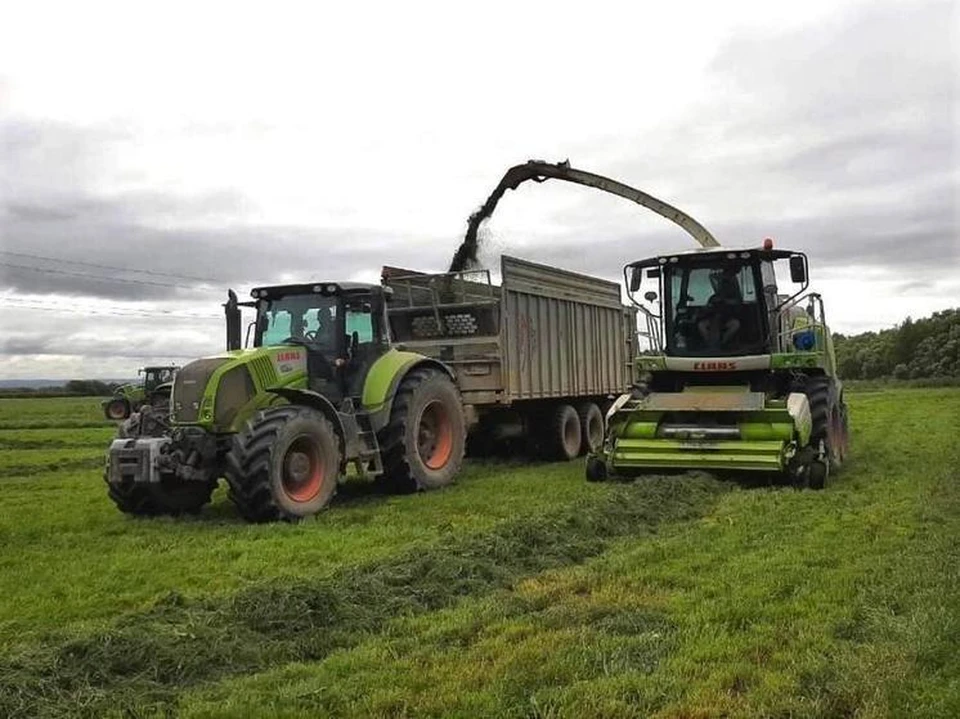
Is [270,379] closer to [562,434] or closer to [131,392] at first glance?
[562,434]

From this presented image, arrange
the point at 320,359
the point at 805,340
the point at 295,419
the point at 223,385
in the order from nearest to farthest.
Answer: the point at 295,419
the point at 223,385
the point at 320,359
the point at 805,340

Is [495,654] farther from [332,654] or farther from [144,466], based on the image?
[144,466]

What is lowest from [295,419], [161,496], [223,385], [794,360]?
[161,496]

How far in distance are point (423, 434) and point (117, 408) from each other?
19.0m

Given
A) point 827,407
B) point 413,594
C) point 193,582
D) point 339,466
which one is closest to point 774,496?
point 827,407

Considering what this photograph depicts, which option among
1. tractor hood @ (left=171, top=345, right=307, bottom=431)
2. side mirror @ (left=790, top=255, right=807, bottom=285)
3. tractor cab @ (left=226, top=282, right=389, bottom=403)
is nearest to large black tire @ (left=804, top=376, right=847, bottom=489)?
side mirror @ (left=790, top=255, right=807, bottom=285)

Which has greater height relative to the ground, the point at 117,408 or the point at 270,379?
the point at 270,379

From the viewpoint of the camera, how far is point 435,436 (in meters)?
13.1

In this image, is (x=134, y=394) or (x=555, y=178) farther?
(x=134, y=394)

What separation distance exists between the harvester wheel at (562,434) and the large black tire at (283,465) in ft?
19.4

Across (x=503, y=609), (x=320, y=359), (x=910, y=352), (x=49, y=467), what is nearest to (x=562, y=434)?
(x=320, y=359)

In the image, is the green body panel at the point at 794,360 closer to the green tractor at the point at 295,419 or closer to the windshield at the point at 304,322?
the green tractor at the point at 295,419

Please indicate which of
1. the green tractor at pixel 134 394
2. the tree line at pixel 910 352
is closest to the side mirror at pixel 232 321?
the green tractor at pixel 134 394

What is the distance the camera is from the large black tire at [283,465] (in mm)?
9719
